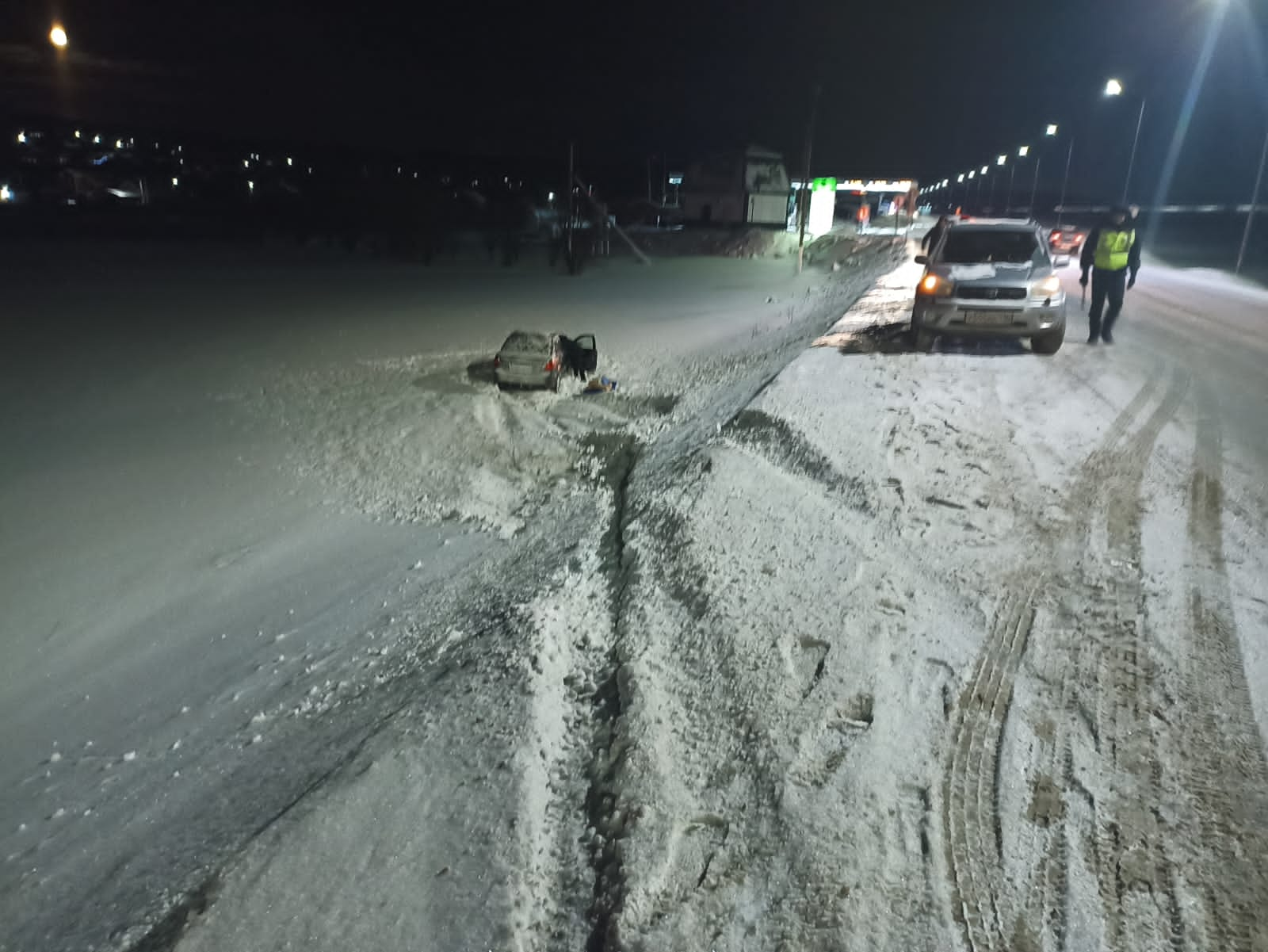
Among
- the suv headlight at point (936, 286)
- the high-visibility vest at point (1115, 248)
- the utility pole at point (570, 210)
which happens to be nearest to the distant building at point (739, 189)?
the utility pole at point (570, 210)

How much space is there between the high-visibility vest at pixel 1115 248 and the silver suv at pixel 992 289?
1.04 metres

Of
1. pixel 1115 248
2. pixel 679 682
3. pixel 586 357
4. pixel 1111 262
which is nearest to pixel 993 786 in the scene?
pixel 679 682

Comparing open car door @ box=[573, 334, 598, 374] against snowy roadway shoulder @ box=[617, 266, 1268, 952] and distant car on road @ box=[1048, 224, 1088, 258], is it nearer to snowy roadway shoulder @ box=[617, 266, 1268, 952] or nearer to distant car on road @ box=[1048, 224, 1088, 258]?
snowy roadway shoulder @ box=[617, 266, 1268, 952]

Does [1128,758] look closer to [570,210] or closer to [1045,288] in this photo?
[1045,288]

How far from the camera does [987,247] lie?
11453 mm

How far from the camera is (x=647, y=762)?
4.11m

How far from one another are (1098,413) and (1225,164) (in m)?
53.3

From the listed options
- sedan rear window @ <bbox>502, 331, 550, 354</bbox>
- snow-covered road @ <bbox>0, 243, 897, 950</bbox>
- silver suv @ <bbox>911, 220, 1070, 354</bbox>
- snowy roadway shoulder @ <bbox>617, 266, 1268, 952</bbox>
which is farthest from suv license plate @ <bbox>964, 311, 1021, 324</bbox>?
sedan rear window @ <bbox>502, 331, 550, 354</bbox>

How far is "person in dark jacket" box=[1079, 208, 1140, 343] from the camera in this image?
458 inches

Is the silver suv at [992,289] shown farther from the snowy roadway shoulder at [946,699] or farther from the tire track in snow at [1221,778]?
the tire track in snow at [1221,778]

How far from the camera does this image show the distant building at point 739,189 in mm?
61938

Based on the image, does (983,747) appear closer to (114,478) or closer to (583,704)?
(583,704)

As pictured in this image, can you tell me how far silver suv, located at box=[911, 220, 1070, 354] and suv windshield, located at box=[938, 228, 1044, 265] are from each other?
0.4 inches

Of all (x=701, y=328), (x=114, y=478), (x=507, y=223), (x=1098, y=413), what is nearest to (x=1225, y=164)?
(x=507, y=223)
